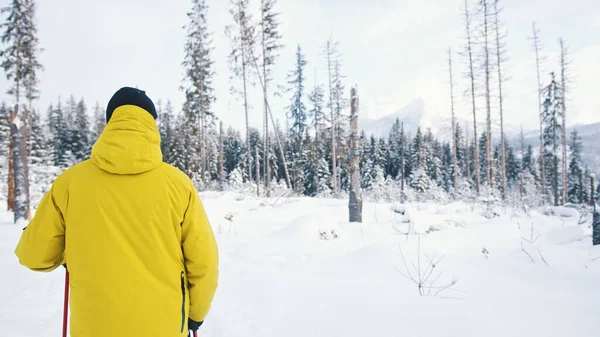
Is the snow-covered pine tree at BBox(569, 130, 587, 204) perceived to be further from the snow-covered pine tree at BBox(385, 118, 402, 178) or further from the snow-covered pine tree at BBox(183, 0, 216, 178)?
the snow-covered pine tree at BBox(183, 0, 216, 178)

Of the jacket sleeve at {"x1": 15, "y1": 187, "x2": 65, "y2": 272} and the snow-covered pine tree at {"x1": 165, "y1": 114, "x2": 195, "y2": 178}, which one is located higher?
the snow-covered pine tree at {"x1": 165, "y1": 114, "x2": 195, "y2": 178}

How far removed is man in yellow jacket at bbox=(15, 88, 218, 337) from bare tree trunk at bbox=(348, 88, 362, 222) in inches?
279

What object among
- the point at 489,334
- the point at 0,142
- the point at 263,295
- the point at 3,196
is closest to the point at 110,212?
the point at 263,295

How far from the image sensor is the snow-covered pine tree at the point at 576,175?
3259 centimetres

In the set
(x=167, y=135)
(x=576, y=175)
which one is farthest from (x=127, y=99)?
(x=576, y=175)

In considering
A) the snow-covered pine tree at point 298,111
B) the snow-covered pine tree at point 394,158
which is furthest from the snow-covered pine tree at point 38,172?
the snow-covered pine tree at point 394,158

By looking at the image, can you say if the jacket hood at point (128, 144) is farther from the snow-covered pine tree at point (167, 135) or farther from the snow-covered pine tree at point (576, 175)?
the snow-covered pine tree at point (576, 175)

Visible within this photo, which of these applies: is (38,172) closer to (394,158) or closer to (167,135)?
(167,135)

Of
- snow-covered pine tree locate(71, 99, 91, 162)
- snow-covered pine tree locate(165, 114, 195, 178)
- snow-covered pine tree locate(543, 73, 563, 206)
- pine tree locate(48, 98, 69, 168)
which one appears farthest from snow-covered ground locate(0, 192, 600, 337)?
pine tree locate(48, 98, 69, 168)

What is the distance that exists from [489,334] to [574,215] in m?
12.5

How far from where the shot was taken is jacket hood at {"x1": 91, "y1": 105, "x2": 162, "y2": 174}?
1585 mm

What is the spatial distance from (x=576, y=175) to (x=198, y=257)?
4710 centimetres

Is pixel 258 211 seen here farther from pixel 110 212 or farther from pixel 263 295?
pixel 110 212

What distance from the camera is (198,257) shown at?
1729 mm
